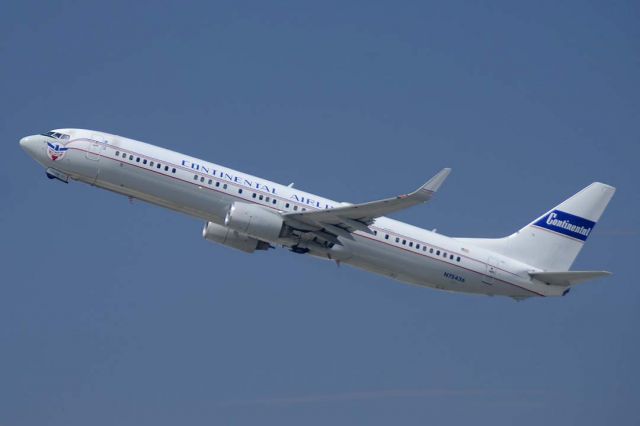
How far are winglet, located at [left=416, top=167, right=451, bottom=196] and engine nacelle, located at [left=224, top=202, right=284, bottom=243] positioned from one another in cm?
923

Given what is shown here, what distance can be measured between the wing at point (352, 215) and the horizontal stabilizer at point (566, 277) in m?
11.6

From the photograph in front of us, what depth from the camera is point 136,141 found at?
62.8m

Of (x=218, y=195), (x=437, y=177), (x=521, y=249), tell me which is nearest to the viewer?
(x=437, y=177)

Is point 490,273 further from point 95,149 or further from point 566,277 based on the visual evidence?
point 95,149

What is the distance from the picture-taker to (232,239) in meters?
Answer: 66.8

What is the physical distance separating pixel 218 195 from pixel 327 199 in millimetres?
7082

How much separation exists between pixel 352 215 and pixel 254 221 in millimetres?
5603

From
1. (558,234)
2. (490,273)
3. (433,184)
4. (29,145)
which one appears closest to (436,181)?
(433,184)

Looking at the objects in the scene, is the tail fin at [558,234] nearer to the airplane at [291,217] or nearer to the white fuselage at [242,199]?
the airplane at [291,217]

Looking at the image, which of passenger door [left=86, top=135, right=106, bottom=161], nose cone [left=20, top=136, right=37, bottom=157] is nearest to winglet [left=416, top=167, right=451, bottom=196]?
passenger door [left=86, top=135, right=106, bottom=161]

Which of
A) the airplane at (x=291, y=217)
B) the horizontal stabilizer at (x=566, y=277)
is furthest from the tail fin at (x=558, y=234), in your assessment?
the horizontal stabilizer at (x=566, y=277)

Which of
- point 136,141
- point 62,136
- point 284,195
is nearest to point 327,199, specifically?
point 284,195

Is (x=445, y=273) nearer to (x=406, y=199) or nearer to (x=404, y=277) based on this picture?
(x=404, y=277)

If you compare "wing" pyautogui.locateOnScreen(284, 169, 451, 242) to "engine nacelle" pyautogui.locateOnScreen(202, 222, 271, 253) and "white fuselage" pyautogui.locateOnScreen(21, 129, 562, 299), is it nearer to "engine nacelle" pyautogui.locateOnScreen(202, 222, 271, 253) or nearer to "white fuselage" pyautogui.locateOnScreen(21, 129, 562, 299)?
"white fuselage" pyautogui.locateOnScreen(21, 129, 562, 299)
